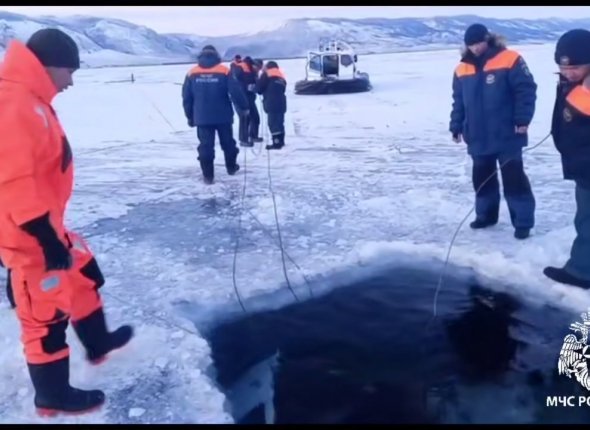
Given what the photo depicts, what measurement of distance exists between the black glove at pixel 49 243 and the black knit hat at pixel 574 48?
2566 mm

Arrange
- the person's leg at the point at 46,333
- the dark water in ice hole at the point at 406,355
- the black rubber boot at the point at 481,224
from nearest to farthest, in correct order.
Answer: the person's leg at the point at 46,333 < the dark water in ice hole at the point at 406,355 < the black rubber boot at the point at 481,224

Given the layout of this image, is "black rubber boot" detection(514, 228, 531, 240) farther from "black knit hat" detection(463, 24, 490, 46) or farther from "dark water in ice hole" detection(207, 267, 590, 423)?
"black knit hat" detection(463, 24, 490, 46)

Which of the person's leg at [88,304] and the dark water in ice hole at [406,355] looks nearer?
the dark water in ice hole at [406,355]

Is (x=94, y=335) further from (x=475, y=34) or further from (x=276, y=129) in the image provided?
(x=276, y=129)

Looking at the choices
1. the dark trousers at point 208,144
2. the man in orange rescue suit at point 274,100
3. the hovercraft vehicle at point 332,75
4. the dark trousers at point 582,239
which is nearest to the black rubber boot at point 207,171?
the dark trousers at point 208,144

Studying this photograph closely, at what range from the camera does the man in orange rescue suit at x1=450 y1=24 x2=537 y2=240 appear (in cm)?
405

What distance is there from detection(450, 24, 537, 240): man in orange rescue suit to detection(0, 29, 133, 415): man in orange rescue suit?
2.62 m

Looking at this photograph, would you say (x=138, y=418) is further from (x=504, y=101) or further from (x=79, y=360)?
(x=504, y=101)

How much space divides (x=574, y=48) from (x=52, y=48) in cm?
247

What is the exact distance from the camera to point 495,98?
414 cm

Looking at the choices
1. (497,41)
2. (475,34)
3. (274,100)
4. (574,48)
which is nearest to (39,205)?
(574,48)

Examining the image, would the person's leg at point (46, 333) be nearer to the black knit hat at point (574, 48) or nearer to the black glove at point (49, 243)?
the black glove at point (49, 243)

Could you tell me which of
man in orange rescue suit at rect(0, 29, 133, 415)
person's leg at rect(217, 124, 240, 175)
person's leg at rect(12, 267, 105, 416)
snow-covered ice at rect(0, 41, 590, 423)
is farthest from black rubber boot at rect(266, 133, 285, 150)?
person's leg at rect(12, 267, 105, 416)

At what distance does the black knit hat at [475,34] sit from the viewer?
13.2 ft
